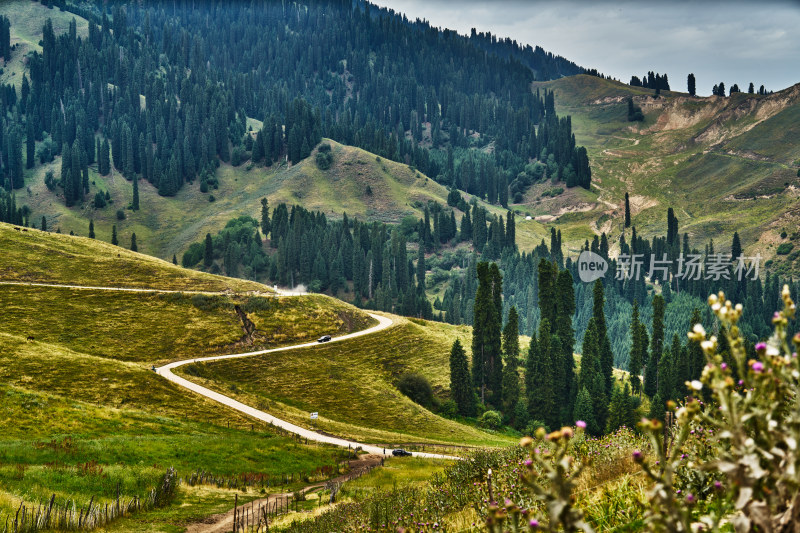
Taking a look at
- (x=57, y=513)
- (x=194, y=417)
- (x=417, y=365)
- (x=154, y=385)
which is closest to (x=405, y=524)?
(x=57, y=513)

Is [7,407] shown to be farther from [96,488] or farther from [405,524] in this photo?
[405,524]

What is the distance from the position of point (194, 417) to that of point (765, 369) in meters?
84.3

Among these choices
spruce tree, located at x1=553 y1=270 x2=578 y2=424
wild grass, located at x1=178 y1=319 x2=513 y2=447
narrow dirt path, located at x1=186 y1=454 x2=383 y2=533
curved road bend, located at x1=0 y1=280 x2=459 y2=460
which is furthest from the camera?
spruce tree, located at x1=553 y1=270 x2=578 y2=424

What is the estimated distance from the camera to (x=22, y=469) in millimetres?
39594

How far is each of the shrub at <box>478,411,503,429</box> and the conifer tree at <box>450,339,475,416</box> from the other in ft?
12.4

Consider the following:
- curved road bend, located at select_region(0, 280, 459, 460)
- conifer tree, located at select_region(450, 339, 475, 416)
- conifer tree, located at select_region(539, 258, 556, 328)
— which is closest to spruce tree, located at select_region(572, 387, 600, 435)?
conifer tree, located at select_region(450, 339, 475, 416)

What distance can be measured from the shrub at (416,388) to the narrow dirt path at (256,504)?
4650 centimetres

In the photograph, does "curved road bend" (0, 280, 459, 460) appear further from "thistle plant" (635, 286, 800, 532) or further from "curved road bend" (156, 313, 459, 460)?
"thistle plant" (635, 286, 800, 532)

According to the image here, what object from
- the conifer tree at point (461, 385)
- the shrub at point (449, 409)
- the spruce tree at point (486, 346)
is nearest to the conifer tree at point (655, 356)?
the spruce tree at point (486, 346)

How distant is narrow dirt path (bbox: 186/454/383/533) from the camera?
124 feet

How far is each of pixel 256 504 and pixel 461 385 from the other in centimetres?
8753

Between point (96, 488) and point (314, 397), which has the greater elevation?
point (96, 488)

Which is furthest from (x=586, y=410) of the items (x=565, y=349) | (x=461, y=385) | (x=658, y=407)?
(x=565, y=349)

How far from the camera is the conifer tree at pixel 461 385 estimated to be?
13088cm
